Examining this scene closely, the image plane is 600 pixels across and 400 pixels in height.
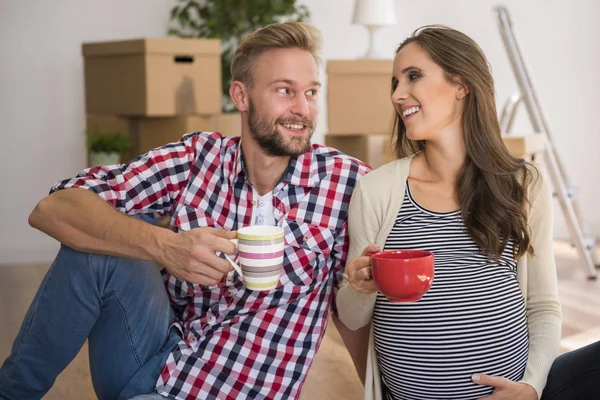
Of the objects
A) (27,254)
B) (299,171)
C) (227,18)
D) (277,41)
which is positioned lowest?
(27,254)

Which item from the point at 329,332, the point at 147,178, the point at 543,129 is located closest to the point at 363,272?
the point at 147,178

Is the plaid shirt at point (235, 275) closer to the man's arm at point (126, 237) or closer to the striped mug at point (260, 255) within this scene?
the man's arm at point (126, 237)

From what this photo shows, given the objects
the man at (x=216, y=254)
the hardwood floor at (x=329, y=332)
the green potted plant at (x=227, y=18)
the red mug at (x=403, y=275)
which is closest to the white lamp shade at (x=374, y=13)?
the green potted plant at (x=227, y=18)

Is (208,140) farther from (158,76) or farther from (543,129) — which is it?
(543,129)

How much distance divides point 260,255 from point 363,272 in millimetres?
204

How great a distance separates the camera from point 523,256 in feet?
5.22

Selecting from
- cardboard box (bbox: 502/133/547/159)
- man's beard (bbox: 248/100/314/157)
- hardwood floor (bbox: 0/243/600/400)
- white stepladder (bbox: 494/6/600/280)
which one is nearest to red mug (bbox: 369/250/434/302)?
man's beard (bbox: 248/100/314/157)

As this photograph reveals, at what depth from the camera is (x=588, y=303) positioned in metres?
3.46

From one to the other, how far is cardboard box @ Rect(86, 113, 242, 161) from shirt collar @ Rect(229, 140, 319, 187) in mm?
1800

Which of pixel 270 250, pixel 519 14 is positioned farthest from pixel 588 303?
pixel 270 250

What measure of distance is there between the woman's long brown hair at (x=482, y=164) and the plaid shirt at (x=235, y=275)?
26 centimetres

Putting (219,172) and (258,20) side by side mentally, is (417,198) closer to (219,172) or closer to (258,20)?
(219,172)

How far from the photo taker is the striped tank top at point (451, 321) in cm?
150

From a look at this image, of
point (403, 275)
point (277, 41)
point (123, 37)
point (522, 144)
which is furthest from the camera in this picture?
point (123, 37)
